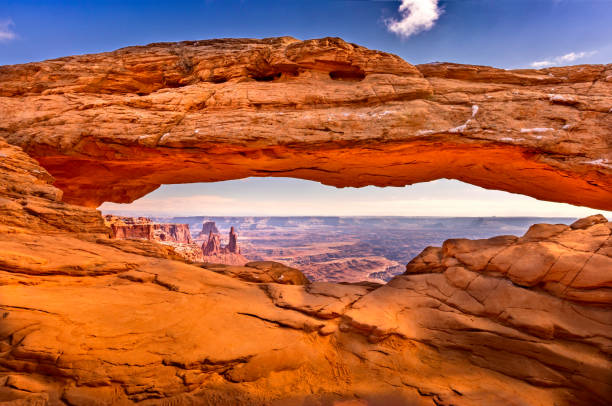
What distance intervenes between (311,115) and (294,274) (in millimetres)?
6069

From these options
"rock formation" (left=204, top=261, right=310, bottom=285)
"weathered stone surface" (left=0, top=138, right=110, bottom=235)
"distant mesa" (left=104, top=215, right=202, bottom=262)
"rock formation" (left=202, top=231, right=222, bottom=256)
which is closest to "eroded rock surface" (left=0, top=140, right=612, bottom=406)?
"weathered stone surface" (left=0, top=138, right=110, bottom=235)

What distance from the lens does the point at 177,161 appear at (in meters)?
11.7

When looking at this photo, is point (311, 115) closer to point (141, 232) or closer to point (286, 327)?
point (286, 327)

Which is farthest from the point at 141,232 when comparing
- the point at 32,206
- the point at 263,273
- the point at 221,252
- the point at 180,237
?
the point at 263,273

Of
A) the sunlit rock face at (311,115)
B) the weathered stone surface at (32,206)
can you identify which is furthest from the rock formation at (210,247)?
the weathered stone surface at (32,206)

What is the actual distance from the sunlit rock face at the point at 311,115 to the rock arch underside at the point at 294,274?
0.26 ft

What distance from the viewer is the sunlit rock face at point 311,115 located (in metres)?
9.26

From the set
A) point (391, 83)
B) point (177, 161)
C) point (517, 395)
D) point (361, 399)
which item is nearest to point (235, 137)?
point (177, 161)

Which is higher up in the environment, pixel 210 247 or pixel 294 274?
pixel 294 274

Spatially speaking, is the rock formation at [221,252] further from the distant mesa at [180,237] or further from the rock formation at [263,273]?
the rock formation at [263,273]

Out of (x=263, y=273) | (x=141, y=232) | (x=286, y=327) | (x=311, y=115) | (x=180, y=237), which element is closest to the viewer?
(x=286, y=327)

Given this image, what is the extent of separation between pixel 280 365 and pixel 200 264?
18.1 feet

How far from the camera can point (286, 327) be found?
664 cm

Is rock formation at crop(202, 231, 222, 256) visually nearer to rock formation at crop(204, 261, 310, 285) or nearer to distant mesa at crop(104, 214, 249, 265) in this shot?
distant mesa at crop(104, 214, 249, 265)
